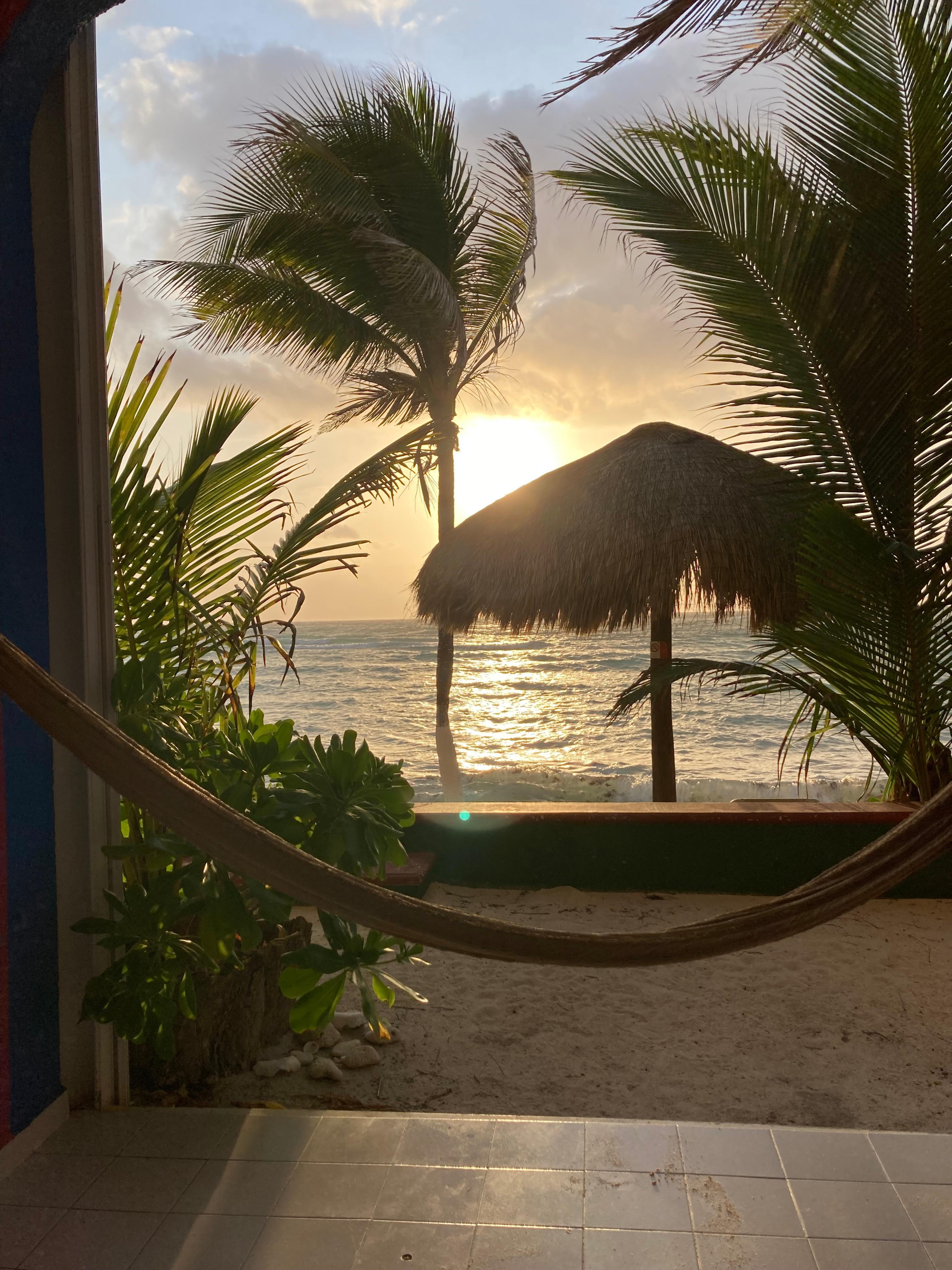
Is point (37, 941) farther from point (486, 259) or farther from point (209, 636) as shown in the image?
point (486, 259)

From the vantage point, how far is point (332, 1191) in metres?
1.69

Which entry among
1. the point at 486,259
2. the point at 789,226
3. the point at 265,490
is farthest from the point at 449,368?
the point at 265,490

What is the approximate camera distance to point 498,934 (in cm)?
124

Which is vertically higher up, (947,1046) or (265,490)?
(265,490)

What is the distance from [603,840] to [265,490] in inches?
85.7

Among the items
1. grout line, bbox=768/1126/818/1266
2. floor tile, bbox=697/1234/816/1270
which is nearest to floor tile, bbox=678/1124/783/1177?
grout line, bbox=768/1126/818/1266

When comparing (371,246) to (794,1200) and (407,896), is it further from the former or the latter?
(794,1200)

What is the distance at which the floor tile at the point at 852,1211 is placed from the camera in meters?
1.56

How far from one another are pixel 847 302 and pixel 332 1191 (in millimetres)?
3820

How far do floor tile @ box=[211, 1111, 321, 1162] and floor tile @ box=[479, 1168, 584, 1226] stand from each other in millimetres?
401

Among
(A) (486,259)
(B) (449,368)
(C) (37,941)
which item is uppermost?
(A) (486,259)

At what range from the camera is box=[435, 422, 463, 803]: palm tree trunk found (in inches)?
363

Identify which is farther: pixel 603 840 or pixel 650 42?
pixel 603 840

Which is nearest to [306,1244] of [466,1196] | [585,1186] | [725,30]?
[466,1196]
